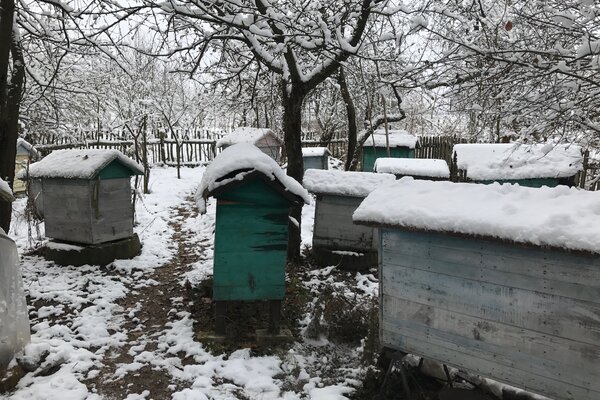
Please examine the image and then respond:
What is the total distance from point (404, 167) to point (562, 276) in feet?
24.8

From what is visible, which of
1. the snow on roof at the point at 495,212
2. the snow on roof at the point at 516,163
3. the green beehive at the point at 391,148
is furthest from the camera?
the green beehive at the point at 391,148

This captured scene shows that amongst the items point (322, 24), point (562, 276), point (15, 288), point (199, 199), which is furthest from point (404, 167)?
point (15, 288)

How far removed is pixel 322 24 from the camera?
4.30m

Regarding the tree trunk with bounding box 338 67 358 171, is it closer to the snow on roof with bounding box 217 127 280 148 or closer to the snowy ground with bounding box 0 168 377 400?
the snow on roof with bounding box 217 127 280 148

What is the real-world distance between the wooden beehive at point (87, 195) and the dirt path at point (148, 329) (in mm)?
1097

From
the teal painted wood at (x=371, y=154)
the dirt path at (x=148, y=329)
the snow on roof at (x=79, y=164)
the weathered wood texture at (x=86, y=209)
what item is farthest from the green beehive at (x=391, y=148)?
the weathered wood texture at (x=86, y=209)

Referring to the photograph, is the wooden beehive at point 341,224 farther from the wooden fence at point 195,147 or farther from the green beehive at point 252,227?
the wooden fence at point 195,147

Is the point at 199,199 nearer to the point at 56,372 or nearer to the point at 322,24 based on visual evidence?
the point at 56,372

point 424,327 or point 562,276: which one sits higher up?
point 562,276

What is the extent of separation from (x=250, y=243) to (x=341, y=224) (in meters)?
2.57

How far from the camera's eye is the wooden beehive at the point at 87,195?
605 cm

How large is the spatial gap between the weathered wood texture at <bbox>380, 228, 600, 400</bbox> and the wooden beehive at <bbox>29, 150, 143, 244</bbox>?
4.83 meters

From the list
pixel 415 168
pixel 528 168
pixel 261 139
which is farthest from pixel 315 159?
pixel 528 168

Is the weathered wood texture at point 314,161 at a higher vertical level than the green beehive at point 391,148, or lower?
lower
